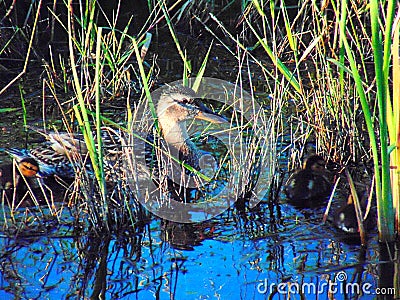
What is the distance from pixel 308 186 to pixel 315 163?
320mm

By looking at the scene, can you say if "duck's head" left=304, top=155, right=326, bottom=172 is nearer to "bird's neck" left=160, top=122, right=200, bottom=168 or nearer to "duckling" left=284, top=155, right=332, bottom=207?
"duckling" left=284, top=155, right=332, bottom=207

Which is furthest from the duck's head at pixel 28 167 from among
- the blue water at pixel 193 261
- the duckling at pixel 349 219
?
the duckling at pixel 349 219

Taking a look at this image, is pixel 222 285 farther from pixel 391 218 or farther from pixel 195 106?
pixel 195 106

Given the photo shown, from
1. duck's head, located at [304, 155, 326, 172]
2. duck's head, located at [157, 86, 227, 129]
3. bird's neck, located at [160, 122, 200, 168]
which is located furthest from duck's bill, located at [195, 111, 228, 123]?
duck's head, located at [304, 155, 326, 172]

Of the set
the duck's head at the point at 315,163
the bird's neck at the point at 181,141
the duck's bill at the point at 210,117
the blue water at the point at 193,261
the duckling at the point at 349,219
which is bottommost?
the blue water at the point at 193,261

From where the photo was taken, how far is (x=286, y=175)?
14.7 feet

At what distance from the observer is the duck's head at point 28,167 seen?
4538mm


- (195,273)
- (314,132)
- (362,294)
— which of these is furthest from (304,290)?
(314,132)

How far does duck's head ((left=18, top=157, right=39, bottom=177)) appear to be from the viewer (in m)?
4.54

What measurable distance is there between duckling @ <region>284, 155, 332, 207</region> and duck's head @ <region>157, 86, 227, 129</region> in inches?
31.3

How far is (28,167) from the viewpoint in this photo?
4543 mm

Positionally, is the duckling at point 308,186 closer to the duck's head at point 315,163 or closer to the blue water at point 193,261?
the duck's head at point 315,163

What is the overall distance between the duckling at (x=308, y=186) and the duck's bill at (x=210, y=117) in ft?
2.42

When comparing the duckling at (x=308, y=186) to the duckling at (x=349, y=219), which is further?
the duckling at (x=308, y=186)
